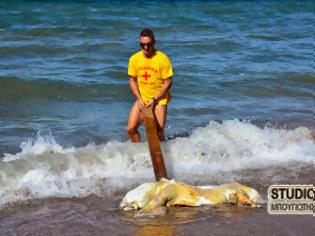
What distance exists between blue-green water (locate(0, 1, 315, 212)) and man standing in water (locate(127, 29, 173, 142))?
2.73 feet

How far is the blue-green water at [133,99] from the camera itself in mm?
7328

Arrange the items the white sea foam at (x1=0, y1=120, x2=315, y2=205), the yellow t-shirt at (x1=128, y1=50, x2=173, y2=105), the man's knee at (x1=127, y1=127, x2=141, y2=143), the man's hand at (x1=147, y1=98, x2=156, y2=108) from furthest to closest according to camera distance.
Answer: the man's knee at (x1=127, y1=127, x2=141, y2=143) → the man's hand at (x1=147, y1=98, x2=156, y2=108) → the yellow t-shirt at (x1=128, y1=50, x2=173, y2=105) → the white sea foam at (x1=0, y1=120, x2=315, y2=205)

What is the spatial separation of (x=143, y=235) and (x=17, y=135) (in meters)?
3.91

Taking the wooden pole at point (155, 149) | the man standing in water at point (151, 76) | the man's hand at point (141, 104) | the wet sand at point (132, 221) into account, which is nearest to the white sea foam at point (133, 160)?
the wooden pole at point (155, 149)

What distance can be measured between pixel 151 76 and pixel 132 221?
6.09ft

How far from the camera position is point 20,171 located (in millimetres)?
7020

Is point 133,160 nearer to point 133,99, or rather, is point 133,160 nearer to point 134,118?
point 134,118

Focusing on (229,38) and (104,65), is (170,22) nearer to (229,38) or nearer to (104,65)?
(229,38)

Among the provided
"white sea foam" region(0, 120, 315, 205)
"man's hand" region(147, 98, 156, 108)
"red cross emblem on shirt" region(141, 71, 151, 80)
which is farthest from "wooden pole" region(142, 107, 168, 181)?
"red cross emblem on shirt" region(141, 71, 151, 80)

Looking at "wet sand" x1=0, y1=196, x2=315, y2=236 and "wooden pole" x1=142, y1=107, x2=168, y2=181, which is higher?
"wooden pole" x1=142, y1=107, x2=168, y2=181

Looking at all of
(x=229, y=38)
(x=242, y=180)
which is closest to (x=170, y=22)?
(x=229, y=38)

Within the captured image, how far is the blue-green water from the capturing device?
7.33 meters

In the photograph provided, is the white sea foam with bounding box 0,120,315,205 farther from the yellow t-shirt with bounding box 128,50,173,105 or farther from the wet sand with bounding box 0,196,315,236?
the yellow t-shirt with bounding box 128,50,173,105

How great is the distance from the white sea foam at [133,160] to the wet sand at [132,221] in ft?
1.39
